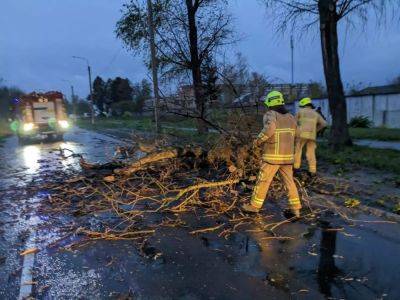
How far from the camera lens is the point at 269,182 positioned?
7.34 metres

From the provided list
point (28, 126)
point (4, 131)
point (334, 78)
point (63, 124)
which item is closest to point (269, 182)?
point (334, 78)

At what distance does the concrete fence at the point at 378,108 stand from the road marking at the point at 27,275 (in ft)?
90.9

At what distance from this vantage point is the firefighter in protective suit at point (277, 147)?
23.6ft

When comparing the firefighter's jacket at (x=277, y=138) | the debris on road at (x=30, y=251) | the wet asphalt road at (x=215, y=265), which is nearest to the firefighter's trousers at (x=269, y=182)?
the firefighter's jacket at (x=277, y=138)

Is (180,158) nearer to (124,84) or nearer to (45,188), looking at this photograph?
(45,188)

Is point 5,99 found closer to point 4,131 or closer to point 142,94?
point 4,131

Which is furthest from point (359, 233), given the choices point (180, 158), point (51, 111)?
point (51, 111)

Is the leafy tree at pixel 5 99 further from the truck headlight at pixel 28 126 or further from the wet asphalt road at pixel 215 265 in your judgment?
the wet asphalt road at pixel 215 265

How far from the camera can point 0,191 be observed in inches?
429

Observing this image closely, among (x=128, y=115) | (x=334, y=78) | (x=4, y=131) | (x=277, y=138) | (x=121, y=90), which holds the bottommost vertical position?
(x=128, y=115)

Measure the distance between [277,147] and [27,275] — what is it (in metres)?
3.99

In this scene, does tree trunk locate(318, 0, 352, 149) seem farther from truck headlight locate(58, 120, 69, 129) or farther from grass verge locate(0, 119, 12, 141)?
grass verge locate(0, 119, 12, 141)

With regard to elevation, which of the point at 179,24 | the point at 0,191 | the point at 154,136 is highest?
the point at 179,24

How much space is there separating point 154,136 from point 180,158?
150cm
